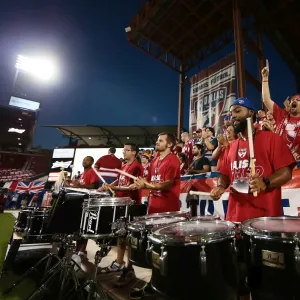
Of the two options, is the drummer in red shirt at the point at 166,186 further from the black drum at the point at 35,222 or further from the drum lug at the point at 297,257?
the black drum at the point at 35,222

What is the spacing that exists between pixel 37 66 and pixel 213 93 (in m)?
28.7

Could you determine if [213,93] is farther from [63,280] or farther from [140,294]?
[63,280]

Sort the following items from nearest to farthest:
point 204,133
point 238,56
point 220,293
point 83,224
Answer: point 220,293 < point 83,224 < point 204,133 < point 238,56

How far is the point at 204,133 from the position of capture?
5.32m

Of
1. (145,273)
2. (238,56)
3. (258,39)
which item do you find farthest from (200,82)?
(145,273)

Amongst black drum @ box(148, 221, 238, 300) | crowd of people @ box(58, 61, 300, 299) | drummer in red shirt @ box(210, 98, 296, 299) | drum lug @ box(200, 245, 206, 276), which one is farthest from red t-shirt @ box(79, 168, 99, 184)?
drum lug @ box(200, 245, 206, 276)

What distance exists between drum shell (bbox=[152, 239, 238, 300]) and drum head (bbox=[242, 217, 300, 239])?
0.19 metres

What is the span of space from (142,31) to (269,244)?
880cm

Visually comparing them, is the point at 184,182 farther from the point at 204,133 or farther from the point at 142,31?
the point at 142,31

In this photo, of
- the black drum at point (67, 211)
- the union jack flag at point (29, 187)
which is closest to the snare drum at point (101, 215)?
the black drum at point (67, 211)

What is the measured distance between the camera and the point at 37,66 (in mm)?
28734

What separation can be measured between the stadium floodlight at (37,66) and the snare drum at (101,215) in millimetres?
30100

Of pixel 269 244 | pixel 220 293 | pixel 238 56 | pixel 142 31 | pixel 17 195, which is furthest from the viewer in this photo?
pixel 17 195

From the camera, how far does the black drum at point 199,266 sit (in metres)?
1.28
